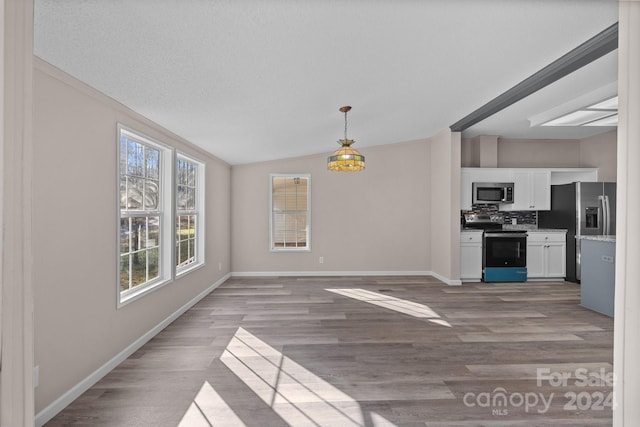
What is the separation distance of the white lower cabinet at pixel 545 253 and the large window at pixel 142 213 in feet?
19.2

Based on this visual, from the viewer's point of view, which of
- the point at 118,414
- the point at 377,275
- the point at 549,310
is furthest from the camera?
the point at 377,275

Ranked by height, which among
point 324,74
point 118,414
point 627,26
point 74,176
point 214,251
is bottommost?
point 118,414

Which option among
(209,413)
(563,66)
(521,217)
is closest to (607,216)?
(521,217)

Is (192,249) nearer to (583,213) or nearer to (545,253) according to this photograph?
(545,253)

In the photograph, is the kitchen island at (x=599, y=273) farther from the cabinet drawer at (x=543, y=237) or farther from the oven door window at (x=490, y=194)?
the oven door window at (x=490, y=194)

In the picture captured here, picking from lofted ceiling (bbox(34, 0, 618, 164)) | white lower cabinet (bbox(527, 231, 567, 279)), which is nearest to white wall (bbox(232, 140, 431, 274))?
white lower cabinet (bbox(527, 231, 567, 279))

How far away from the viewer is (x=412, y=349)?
2770 mm

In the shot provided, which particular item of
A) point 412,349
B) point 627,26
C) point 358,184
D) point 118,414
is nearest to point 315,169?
point 358,184

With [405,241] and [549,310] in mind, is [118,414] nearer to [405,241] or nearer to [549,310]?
[549,310]

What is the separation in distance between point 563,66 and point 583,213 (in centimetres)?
355

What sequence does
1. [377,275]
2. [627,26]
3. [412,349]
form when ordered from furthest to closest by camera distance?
[377,275], [412,349], [627,26]

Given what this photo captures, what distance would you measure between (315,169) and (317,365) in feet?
13.4

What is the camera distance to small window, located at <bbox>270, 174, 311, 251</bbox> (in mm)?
5996

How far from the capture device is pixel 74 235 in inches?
81.0
